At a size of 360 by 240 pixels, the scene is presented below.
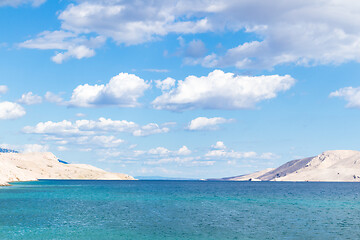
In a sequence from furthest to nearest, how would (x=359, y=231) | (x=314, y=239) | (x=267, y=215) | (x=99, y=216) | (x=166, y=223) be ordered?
(x=267, y=215)
(x=99, y=216)
(x=166, y=223)
(x=359, y=231)
(x=314, y=239)

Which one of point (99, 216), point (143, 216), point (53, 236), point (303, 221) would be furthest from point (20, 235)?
point (303, 221)

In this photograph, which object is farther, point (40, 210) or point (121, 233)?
point (40, 210)

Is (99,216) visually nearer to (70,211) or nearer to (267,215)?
(70,211)

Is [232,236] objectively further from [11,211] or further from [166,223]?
[11,211]

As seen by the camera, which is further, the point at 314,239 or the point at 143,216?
the point at 143,216

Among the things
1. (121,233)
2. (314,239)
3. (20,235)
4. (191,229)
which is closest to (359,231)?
(314,239)

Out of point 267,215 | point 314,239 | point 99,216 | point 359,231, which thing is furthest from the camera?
point 267,215

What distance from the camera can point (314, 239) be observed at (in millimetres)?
66500

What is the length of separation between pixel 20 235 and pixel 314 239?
47.7 m

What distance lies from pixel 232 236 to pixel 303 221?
26.9 metres

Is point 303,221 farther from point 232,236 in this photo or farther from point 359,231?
point 232,236

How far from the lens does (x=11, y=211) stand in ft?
328

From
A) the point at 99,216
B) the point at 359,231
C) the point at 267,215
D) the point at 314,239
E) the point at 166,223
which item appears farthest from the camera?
the point at 267,215

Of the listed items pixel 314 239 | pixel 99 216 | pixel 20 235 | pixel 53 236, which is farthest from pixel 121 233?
pixel 314 239
